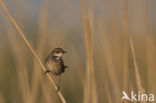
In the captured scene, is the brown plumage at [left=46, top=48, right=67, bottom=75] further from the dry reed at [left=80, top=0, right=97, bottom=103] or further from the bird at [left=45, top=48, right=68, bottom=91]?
the dry reed at [left=80, top=0, right=97, bottom=103]

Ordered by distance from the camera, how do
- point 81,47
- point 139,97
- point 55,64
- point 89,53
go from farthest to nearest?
→ point 81,47 → point 55,64 → point 139,97 → point 89,53

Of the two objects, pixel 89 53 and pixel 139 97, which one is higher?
pixel 89 53

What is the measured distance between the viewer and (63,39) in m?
3.78

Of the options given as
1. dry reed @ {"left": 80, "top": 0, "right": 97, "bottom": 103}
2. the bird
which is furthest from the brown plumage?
dry reed @ {"left": 80, "top": 0, "right": 97, "bottom": 103}

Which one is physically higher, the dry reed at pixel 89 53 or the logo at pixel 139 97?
the dry reed at pixel 89 53

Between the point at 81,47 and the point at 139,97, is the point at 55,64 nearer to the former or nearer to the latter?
the point at 139,97

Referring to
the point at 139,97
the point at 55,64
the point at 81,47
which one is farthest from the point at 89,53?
the point at 81,47

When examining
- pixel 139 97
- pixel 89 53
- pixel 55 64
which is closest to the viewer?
pixel 89 53

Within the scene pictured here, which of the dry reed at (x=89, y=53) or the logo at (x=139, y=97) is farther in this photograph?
the logo at (x=139, y=97)

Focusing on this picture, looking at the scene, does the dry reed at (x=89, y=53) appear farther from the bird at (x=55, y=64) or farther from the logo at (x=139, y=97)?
the bird at (x=55, y=64)

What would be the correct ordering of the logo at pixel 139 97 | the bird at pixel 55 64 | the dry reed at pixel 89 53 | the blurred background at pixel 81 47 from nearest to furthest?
the dry reed at pixel 89 53, the logo at pixel 139 97, the blurred background at pixel 81 47, the bird at pixel 55 64

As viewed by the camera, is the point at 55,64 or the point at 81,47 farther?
the point at 81,47

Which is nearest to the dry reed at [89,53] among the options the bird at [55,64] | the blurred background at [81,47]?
the blurred background at [81,47]

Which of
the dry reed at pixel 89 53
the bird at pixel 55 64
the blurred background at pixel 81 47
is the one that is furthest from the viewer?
the bird at pixel 55 64
